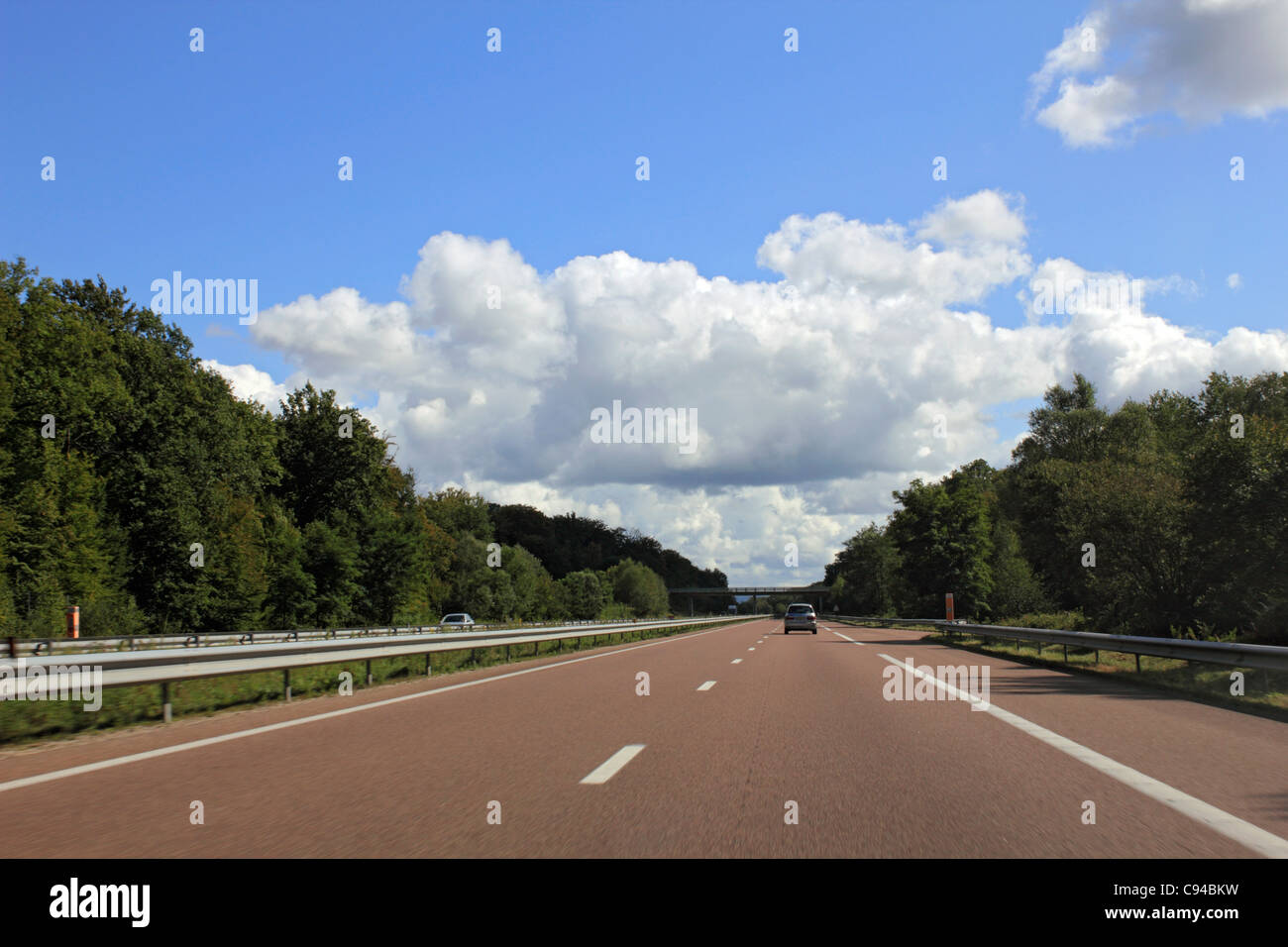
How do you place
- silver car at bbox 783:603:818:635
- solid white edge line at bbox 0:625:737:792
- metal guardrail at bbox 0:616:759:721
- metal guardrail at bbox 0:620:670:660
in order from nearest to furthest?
solid white edge line at bbox 0:625:737:792
metal guardrail at bbox 0:616:759:721
metal guardrail at bbox 0:620:670:660
silver car at bbox 783:603:818:635

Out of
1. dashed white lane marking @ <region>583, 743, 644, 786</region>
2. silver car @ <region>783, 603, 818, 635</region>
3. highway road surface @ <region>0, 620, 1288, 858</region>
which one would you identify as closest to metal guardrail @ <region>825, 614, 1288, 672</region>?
highway road surface @ <region>0, 620, 1288, 858</region>

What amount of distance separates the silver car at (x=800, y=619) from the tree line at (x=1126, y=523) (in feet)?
42.4

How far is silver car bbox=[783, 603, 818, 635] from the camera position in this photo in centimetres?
5078

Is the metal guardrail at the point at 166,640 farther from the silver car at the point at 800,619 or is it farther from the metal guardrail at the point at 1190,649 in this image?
the silver car at the point at 800,619

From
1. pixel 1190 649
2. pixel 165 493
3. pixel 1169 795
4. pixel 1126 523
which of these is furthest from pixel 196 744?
pixel 165 493

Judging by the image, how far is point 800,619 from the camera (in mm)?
51281

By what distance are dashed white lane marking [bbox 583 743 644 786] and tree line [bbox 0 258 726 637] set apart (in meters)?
28.3

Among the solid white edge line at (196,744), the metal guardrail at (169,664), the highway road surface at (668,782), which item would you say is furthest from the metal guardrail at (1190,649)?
the metal guardrail at (169,664)

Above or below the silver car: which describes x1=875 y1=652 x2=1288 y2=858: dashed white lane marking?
above

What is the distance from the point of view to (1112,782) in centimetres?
691

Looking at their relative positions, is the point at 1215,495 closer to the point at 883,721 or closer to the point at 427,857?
the point at 883,721

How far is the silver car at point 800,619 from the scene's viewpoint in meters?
50.8

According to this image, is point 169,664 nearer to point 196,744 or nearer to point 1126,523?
point 196,744

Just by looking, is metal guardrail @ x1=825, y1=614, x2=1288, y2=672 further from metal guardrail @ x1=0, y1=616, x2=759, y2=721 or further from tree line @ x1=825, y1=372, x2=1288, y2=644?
metal guardrail @ x1=0, y1=616, x2=759, y2=721
